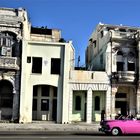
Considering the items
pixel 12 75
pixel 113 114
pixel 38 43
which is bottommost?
pixel 113 114

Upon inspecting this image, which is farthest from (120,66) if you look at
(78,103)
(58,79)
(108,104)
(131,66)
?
(58,79)

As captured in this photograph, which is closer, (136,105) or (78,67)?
(136,105)

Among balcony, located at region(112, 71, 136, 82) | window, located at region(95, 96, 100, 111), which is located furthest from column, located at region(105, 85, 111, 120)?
balcony, located at region(112, 71, 136, 82)

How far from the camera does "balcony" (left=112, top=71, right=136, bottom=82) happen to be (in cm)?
4378

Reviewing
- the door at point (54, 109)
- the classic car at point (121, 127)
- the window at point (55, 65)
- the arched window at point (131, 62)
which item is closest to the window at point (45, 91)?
the door at point (54, 109)

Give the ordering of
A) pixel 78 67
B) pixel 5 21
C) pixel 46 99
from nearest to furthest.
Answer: pixel 5 21 < pixel 46 99 < pixel 78 67

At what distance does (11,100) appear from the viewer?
41.4 meters

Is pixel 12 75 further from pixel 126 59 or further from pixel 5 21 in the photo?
pixel 126 59

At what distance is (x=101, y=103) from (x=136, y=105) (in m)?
3.74

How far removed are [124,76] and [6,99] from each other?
12.5m

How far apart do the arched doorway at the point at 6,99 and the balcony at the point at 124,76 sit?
36.6 feet

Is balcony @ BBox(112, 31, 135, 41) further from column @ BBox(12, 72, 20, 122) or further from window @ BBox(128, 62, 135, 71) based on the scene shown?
column @ BBox(12, 72, 20, 122)

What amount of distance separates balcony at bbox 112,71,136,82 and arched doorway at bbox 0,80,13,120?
1115cm

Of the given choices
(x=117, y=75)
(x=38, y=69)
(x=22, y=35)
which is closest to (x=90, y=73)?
(x=117, y=75)
